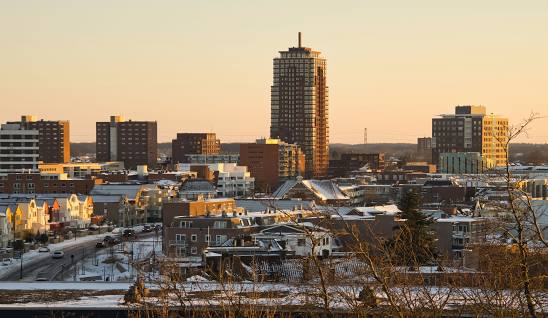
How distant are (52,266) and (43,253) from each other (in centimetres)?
548

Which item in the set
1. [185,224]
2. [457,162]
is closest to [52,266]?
[185,224]

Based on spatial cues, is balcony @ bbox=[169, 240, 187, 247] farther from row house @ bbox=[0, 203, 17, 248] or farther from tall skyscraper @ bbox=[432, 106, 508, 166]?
tall skyscraper @ bbox=[432, 106, 508, 166]

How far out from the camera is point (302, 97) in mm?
124125

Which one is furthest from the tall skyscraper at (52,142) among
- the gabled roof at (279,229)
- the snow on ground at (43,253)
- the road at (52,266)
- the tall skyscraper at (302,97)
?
the gabled roof at (279,229)

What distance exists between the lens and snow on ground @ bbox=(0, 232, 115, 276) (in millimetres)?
42000

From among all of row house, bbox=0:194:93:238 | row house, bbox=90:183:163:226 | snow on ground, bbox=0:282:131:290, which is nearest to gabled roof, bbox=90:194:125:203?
row house, bbox=90:183:163:226

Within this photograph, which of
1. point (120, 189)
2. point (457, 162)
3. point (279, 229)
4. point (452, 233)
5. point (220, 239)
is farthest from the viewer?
point (457, 162)

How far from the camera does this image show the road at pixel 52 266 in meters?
38.7

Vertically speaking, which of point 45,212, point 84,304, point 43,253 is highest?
point 84,304

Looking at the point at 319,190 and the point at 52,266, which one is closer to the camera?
the point at 52,266

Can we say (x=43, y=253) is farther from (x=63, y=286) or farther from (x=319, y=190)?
(x=319, y=190)

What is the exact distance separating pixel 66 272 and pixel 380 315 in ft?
95.4

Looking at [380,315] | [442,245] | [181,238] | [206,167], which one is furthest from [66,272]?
[206,167]

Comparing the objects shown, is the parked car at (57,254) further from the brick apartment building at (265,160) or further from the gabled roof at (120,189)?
the brick apartment building at (265,160)
